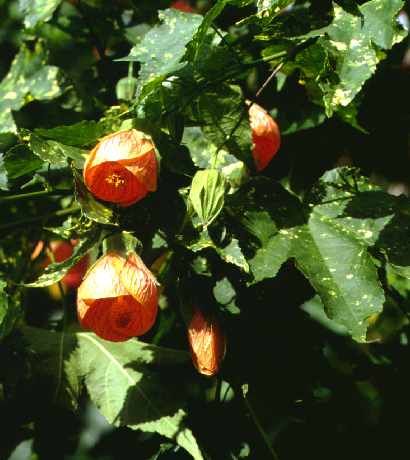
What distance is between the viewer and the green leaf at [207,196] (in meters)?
0.77

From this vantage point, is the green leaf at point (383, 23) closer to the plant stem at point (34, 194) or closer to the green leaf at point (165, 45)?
the green leaf at point (165, 45)

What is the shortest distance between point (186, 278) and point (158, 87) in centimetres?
21

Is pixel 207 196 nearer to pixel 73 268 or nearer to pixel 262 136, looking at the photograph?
pixel 262 136

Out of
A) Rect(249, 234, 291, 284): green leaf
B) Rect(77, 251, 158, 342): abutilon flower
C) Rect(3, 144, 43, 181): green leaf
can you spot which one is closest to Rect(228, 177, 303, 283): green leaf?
Rect(249, 234, 291, 284): green leaf

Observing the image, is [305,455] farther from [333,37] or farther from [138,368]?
[333,37]

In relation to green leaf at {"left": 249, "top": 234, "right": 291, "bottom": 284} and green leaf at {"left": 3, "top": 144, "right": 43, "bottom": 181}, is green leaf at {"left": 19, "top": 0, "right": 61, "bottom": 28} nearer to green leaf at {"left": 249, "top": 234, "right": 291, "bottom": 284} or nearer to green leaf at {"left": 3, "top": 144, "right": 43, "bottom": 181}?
green leaf at {"left": 3, "top": 144, "right": 43, "bottom": 181}

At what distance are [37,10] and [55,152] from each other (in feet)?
1.24

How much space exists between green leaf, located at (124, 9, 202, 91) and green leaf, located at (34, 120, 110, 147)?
68 millimetres

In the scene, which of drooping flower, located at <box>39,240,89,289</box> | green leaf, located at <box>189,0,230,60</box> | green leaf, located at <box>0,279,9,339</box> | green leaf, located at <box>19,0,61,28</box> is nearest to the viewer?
green leaf, located at <box>189,0,230,60</box>

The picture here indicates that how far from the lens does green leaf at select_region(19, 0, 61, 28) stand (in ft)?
3.51

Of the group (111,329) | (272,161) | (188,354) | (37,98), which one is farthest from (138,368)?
(37,98)

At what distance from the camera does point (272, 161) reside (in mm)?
1054

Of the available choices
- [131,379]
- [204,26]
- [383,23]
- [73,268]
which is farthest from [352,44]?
[73,268]

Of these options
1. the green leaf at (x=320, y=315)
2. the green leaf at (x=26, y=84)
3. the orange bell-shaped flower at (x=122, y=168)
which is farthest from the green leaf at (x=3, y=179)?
the green leaf at (x=320, y=315)
